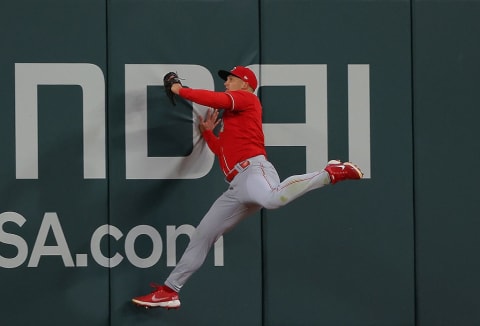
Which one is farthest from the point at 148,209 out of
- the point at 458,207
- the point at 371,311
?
the point at 458,207

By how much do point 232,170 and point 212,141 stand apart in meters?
0.46

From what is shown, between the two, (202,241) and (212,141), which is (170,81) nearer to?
(212,141)

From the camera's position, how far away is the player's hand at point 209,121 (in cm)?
707

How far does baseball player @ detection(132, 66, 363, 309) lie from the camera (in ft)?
21.1

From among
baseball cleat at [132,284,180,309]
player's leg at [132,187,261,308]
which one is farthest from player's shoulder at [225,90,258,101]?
baseball cleat at [132,284,180,309]

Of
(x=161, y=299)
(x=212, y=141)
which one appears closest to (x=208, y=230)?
(x=161, y=299)

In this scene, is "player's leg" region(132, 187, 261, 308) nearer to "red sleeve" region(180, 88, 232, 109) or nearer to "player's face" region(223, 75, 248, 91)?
"red sleeve" region(180, 88, 232, 109)

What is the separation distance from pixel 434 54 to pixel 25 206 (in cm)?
337

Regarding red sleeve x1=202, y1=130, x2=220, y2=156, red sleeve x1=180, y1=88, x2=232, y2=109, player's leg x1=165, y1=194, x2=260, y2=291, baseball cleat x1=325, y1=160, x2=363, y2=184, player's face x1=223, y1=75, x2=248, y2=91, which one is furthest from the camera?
Result: red sleeve x1=202, y1=130, x2=220, y2=156

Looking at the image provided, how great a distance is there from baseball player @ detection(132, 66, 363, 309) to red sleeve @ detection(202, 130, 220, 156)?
0.10m

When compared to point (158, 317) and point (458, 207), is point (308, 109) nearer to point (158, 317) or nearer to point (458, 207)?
point (458, 207)

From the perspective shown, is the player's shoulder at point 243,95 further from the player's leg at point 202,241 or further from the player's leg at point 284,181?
the player's leg at point 202,241

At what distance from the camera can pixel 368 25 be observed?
23.8 feet

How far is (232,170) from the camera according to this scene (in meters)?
6.61
